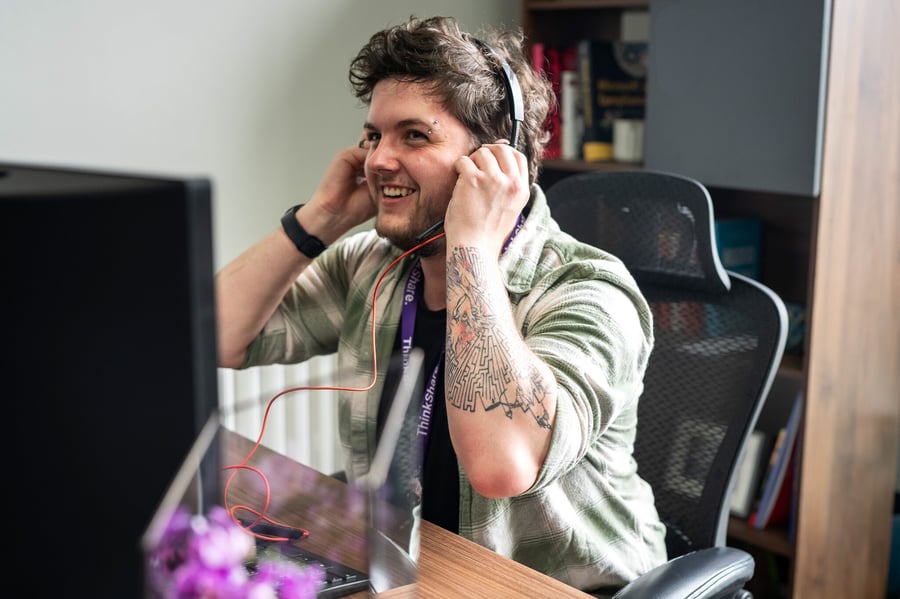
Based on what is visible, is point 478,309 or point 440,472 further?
point 440,472

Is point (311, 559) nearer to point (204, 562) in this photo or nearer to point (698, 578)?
point (204, 562)

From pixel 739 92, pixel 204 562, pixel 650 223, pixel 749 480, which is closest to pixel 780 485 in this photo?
pixel 749 480

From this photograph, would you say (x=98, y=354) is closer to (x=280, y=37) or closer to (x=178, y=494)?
(x=178, y=494)

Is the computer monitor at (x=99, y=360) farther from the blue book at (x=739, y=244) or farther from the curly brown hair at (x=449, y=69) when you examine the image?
the blue book at (x=739, y=244)

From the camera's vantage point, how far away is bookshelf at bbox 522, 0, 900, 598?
1924 millimetres

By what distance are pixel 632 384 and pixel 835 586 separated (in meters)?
1.30

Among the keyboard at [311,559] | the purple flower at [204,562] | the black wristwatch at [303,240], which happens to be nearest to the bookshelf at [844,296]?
the black wristwatch at [303,240]

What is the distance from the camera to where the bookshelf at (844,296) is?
1.92 m

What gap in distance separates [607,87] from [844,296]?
0.80 meters

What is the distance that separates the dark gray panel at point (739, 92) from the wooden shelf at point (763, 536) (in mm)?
795

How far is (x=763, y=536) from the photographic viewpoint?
7.25 ft

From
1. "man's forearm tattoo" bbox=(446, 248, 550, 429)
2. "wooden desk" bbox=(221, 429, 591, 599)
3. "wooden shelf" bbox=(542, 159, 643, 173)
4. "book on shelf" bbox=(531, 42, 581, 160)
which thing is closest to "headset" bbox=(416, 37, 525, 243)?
"man's forearm tattoo" bbox=(446, 248, 550, 429)

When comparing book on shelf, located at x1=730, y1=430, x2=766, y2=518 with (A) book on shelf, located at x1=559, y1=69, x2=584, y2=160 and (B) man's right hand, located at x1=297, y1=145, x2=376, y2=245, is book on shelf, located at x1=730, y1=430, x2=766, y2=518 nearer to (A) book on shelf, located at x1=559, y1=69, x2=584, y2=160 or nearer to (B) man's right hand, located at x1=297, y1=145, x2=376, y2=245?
(A) book on shelf, located at x1=559, y1=69, x2=584, y2=160

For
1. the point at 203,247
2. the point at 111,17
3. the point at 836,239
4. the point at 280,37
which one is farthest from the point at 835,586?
the point at 203,247
